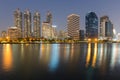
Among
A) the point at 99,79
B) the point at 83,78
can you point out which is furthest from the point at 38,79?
the point at 99,79

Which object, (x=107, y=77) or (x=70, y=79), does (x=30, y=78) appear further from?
(x=107, y=77)

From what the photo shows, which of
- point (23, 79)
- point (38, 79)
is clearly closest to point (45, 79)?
point (38, 79)

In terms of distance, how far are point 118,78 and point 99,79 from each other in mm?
1930

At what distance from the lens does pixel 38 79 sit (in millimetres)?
18938

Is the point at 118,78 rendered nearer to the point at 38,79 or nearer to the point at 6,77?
the point at 38,79

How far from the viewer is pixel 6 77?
19.6 metres

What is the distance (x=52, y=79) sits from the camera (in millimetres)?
19109

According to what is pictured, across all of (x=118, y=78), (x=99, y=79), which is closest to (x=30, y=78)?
(x=99, y=79)

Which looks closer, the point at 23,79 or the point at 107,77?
the point at 23,79

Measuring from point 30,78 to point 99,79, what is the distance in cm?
640

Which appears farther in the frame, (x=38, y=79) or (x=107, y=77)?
(x=107, y=77)

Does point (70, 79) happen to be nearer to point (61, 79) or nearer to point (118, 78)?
point (61, 79)

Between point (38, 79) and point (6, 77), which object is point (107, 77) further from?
point (6, 77)

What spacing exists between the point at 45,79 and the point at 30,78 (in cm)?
147
